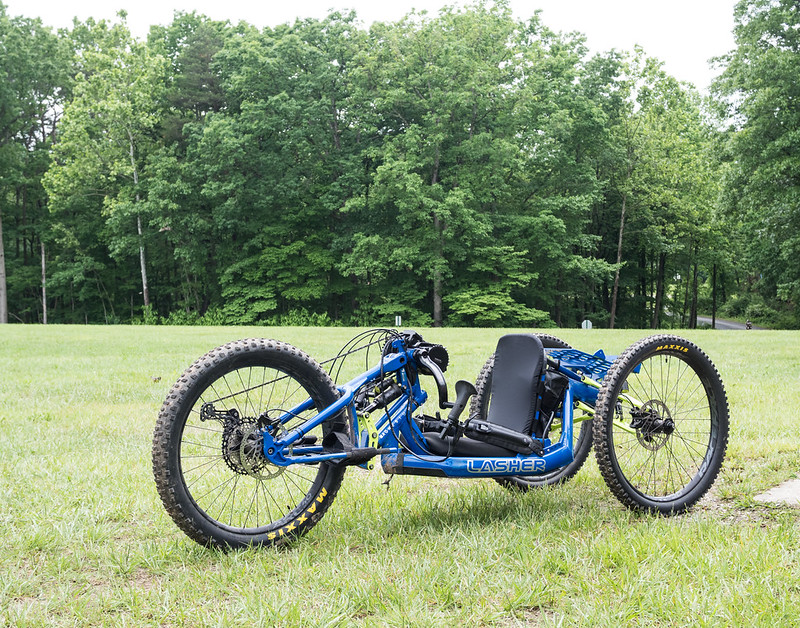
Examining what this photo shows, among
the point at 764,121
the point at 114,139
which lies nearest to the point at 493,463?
the point at 764,121

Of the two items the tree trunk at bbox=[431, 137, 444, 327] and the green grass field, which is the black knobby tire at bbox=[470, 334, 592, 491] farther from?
the tree trunk at bbox=[431, 137, 444, 327]

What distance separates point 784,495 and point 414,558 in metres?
2.51

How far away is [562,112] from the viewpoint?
38469 mm

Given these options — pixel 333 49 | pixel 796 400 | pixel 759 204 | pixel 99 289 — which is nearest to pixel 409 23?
pixel 333 49

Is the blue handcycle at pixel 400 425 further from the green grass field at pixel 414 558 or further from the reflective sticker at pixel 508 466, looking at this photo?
the green grass field at pixel 414 558

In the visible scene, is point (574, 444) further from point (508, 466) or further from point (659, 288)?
point (659, 288)

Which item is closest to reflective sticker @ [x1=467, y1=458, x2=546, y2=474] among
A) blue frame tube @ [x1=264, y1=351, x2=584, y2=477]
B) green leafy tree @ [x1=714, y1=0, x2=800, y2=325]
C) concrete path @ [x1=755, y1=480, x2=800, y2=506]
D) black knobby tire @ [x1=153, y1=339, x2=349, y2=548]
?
blue frame tube @ [x1=264, y1=351, x2=584, y2=477]

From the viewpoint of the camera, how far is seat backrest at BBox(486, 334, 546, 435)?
12.5 ft

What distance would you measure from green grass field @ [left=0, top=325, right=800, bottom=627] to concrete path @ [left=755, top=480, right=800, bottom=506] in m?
0.09

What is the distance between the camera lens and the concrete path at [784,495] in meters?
4.05

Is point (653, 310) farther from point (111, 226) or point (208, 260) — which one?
point (111, 226)

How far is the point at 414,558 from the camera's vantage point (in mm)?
3062

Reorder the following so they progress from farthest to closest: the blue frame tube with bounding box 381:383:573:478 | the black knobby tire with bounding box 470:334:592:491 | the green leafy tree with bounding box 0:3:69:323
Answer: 1. the green leafy tree with bounding box 0:3:69:323
2. the black knobby tire with bounding box 470:334:592:491
3. the blue frame tube with bounding box 381:383:573:478

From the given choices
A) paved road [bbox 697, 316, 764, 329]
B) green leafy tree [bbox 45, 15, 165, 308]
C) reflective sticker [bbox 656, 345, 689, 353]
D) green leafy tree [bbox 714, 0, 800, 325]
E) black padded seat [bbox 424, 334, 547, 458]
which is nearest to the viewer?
black padded seat [bbox 424, 334, 547, 458]
